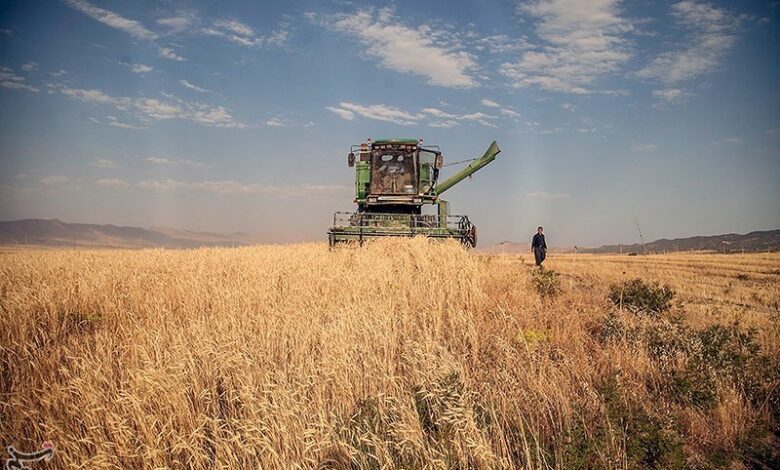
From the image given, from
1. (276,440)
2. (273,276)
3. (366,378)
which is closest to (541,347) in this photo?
(366,378)

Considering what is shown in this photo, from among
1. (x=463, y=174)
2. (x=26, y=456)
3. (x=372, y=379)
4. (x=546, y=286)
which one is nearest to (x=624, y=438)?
(x=372, y=379)

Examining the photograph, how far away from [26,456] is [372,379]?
242 cm

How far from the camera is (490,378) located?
398cm

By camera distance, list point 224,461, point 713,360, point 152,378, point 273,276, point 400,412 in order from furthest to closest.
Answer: point 273,276 → point 713,360 → point 152,378 → point 400,412 → point 224,461

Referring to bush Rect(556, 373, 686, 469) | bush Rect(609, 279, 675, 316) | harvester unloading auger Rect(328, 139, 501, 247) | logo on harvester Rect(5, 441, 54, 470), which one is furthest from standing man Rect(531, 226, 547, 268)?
logo on harvester Rect(5, 441, 54, 470)

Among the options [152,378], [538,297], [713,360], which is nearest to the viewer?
[152,378]

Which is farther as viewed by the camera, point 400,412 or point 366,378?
point 366,378

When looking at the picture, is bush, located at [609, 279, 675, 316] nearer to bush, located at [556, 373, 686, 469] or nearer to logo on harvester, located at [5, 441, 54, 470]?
bush, located at [556, 373, 686, 469]

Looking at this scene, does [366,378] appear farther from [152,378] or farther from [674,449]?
[674,449]

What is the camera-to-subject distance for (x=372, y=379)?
12.5 ft

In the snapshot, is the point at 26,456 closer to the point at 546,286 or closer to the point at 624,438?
the point at 624,438

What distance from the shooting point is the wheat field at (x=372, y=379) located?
9.38 ft

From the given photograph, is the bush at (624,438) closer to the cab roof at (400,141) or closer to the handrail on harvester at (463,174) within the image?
the cab roof at (400,141)

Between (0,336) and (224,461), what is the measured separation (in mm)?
4196
